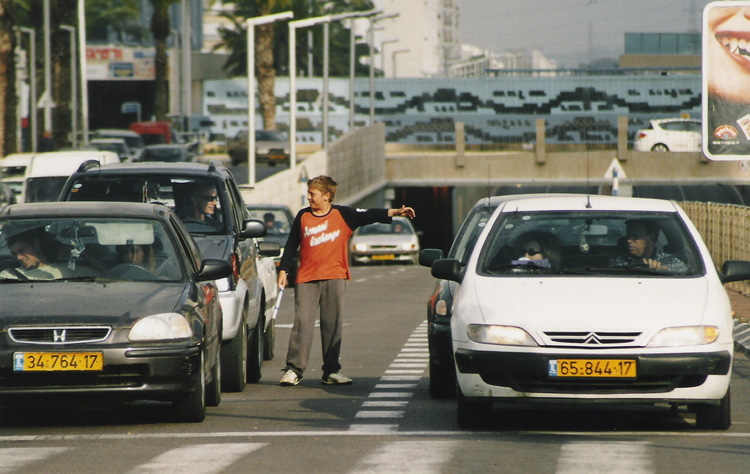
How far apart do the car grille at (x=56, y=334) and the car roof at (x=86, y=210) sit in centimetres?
146

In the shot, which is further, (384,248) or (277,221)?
(384,248)

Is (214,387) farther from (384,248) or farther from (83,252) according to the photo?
(384,248)

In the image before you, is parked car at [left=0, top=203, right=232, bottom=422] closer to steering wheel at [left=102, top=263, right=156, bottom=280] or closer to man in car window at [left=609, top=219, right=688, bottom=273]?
steering wheel at [left=102, top=263, right=156, bottom=280]

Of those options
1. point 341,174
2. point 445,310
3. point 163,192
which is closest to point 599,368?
point 445,310

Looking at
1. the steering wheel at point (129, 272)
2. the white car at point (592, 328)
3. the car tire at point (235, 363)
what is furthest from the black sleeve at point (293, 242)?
the white car at point (592, 328)

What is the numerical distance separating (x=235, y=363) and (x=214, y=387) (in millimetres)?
1182

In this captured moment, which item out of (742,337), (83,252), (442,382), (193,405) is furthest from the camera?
(742,337)

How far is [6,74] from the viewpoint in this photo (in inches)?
1693

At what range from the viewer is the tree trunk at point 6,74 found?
42312mm

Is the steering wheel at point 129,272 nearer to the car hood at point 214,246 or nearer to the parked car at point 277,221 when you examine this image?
the car hood at point 214,246

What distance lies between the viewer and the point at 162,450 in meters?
8.23

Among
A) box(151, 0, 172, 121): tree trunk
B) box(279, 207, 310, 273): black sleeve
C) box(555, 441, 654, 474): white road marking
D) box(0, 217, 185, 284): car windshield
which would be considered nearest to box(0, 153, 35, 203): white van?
box(151, 0, 172, 121): tree trunk

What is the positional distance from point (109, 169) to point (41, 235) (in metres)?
2.98

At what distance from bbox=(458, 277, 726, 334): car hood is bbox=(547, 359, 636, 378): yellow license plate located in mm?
183
